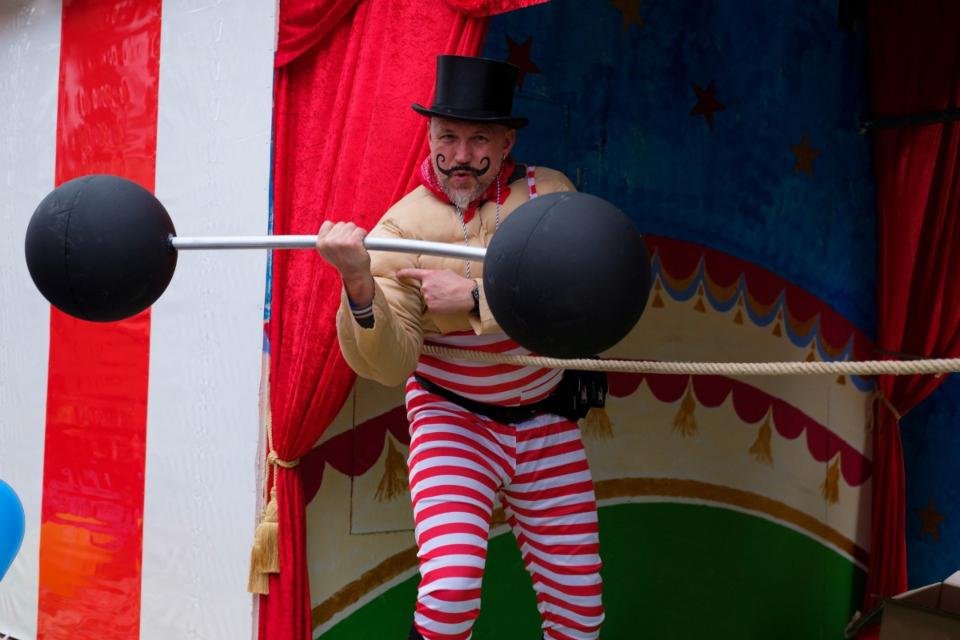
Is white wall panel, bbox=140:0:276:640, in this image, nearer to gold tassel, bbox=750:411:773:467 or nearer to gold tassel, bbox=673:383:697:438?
gold tassel, bbox=673:383:697:438

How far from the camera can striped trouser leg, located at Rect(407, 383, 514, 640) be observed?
2346 mm

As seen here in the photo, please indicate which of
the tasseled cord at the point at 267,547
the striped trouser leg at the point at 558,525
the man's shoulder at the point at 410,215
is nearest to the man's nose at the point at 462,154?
the man's shoulder at the point at 410,215

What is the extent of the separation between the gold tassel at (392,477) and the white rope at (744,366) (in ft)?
2.15

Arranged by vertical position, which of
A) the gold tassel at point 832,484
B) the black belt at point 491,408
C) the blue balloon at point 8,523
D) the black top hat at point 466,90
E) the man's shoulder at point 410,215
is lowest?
the gold tassel at point 832,484

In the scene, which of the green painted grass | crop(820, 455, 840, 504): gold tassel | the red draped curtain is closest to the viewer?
the red draped curtain

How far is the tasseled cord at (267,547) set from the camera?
281 centimetres

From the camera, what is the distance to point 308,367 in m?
2.79

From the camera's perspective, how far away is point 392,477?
3145mm

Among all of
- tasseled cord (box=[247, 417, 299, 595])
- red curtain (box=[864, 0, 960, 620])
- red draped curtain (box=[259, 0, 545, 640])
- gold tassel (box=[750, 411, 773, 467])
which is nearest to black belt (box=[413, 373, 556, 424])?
red draped curtain (box=[259, 0, 545, 640])

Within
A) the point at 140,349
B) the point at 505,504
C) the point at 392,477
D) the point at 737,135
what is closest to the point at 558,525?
the point at 505,504

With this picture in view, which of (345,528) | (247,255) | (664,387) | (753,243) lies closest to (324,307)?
(247,255)

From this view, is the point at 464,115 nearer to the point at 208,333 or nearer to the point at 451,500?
the point at 451,500

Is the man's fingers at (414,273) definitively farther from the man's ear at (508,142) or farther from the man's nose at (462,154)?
the man's ear at (508,142)

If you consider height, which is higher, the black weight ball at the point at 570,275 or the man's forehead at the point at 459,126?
the man's forehead at the point at 459,126
